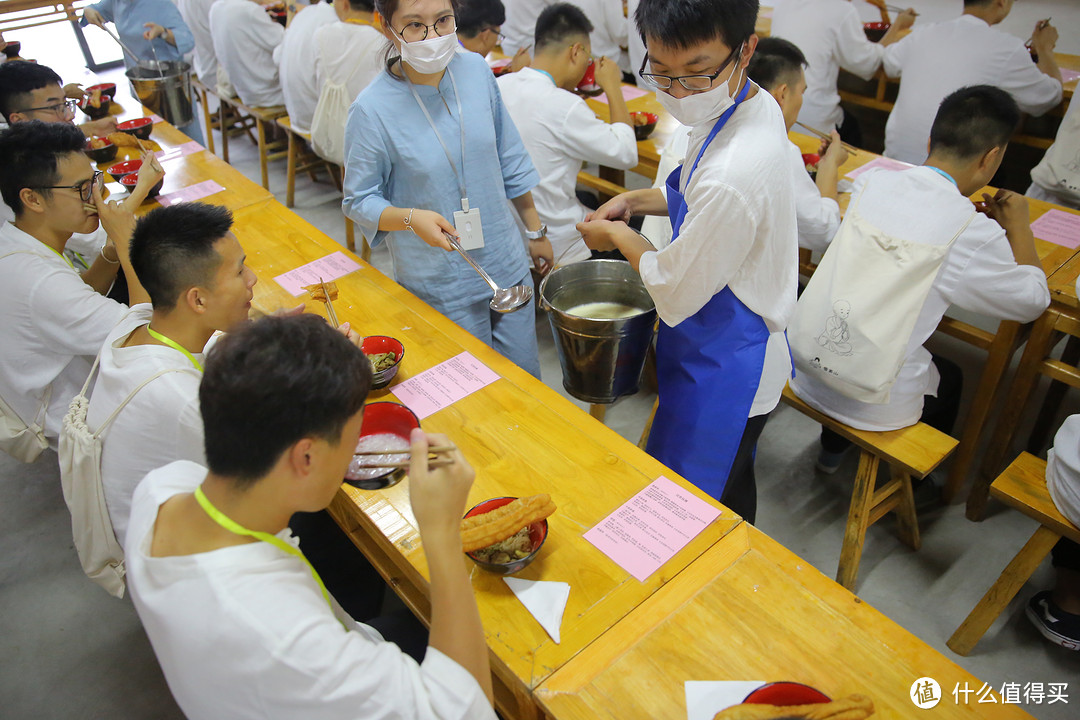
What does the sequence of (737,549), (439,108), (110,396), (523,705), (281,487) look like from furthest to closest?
(439,108)
(110,396)
(737,549)
(523,705)
(281,487)

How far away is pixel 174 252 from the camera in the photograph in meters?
1.63

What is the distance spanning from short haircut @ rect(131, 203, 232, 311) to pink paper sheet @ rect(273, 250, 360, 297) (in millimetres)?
697

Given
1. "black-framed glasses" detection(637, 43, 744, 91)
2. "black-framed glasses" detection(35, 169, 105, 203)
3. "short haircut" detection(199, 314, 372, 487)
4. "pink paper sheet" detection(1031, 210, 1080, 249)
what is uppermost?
"black-framed glasses" detection(637, 43, 744, 91)

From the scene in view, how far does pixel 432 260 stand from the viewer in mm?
2279

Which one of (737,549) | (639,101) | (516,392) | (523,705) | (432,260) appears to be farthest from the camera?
(639,101)

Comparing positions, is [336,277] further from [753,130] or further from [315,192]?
[315,192]

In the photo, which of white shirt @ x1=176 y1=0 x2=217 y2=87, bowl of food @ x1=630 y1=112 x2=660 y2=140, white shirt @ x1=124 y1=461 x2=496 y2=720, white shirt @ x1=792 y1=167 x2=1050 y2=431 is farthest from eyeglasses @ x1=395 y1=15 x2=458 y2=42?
white shirt @ x1=176 y1=0 x2=217 y2=87

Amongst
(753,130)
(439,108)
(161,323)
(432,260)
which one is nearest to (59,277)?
(161,323)

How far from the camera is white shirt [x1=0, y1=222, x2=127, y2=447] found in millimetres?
2105

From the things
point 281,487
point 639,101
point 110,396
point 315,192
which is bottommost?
point 315,192

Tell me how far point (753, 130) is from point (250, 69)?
191 inches

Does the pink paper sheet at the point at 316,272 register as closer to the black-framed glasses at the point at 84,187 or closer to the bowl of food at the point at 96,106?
the black-framed glasses at the point at 84,187

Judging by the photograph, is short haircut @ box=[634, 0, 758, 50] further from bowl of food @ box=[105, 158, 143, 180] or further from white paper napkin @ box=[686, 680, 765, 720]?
bowl of food @ box=[105, 158, 143, 180]

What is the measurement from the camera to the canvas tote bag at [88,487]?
5.20 feet
